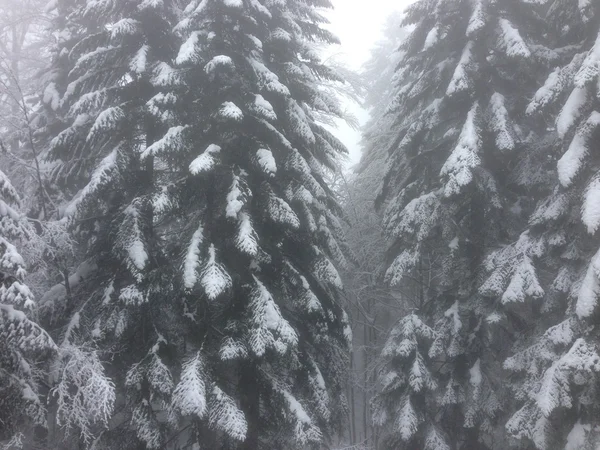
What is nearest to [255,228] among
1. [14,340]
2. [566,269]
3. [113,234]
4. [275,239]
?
[275,239]

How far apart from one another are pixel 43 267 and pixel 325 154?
6.91m

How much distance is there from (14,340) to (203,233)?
354cm

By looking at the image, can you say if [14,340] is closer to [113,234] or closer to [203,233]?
[113,234]

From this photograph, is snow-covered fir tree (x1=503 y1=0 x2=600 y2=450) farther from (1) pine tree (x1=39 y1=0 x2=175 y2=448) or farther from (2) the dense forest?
(1) pine tree (x1=39 y1=0 x2=175 y2=448)

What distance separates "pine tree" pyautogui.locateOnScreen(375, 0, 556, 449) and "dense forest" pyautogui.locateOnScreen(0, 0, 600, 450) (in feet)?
0.19

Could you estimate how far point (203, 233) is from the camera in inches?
353

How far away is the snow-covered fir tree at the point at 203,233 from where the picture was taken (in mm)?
8383

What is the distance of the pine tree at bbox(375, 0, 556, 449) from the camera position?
10266 millimetres

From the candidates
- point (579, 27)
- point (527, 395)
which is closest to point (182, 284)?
point (527, 395)

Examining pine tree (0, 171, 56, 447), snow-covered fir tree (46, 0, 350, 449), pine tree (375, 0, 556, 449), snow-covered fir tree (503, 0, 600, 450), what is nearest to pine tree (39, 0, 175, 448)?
snow-covered fir tree (46, 0, 350, 449)

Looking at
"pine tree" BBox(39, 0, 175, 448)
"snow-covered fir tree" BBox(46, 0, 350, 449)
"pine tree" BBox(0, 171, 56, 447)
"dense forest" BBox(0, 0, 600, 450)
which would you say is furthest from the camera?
"snow-covered fir tree" BBox(46, 0, 350, 449)

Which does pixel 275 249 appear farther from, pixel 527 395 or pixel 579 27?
pixel 579 27

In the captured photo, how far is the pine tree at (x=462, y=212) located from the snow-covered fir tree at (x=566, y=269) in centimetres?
72

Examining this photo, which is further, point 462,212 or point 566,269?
point 462,212
